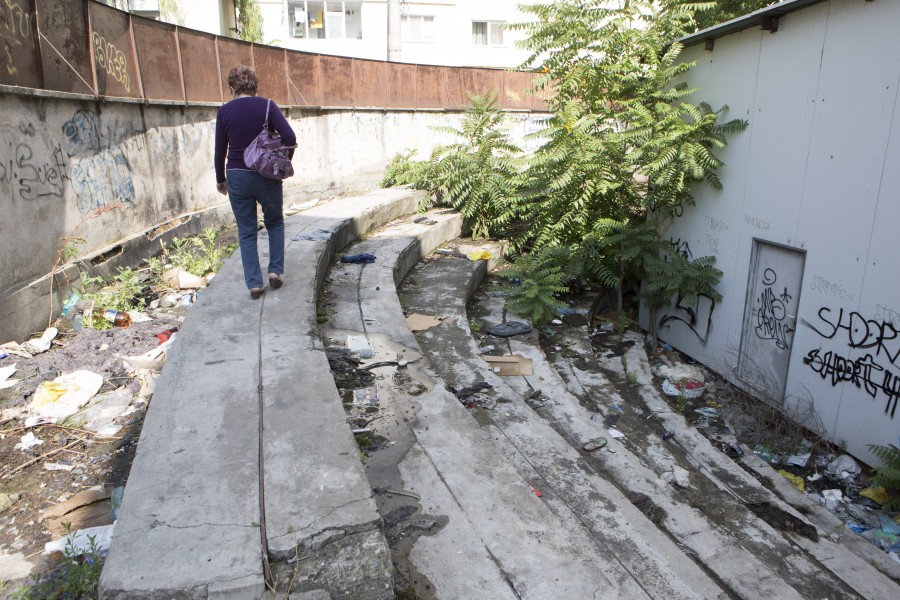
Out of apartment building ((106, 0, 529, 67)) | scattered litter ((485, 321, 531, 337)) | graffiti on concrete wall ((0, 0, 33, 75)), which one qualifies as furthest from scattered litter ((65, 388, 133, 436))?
apartment building ((106, 0, 529, 67))

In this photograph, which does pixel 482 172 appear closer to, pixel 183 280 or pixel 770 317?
pixel 770 317

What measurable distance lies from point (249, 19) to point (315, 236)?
698 inches

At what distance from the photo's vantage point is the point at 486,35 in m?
23.7

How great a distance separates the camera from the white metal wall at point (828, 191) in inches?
199

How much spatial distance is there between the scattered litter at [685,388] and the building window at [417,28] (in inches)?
774

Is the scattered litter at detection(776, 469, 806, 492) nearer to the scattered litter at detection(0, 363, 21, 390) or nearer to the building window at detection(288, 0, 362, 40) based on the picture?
the scattered litter at detection(0, 363, 21, 390)

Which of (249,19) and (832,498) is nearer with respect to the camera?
(832,498)

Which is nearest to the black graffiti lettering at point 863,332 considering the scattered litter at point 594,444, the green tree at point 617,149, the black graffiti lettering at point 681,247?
the green tree at point 617,149

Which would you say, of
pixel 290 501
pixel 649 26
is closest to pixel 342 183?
pixel 649 26

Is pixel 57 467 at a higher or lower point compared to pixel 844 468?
higher

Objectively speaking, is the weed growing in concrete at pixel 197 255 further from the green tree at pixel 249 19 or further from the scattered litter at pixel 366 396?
the green tree at pixel 249 19

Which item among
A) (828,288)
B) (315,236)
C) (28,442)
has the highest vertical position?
(315,236)

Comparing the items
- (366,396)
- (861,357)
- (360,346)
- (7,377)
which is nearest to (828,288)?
(861,357)

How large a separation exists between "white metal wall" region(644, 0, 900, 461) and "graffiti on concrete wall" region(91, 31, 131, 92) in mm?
6989
